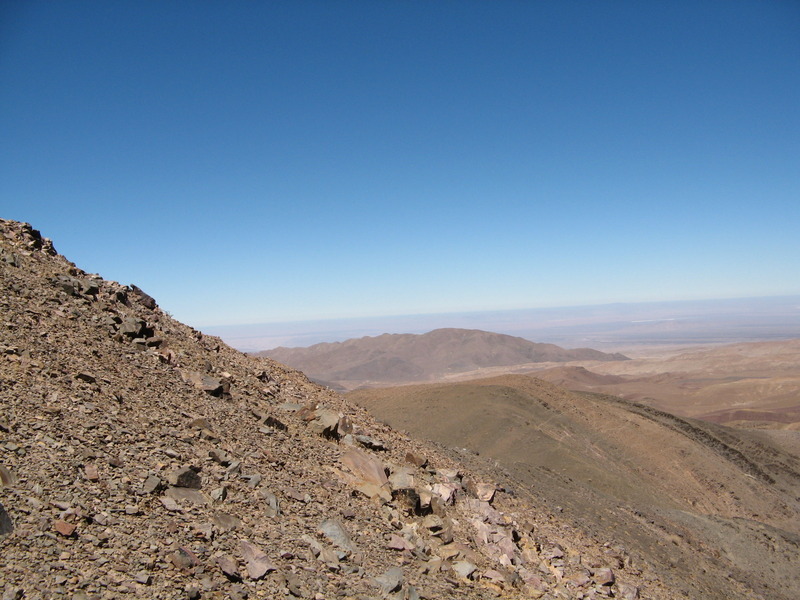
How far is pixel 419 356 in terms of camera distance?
5246 inches

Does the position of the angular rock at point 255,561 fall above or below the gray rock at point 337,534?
Result: above

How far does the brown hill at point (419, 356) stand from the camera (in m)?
118

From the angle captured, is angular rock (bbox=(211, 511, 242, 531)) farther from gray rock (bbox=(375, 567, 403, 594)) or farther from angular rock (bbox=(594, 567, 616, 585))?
angular rock (bbox=(594, 567, 616, 585))

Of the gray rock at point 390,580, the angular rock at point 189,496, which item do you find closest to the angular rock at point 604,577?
the gray rock at point 390,580

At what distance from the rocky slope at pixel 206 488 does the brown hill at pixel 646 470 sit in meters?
3.16

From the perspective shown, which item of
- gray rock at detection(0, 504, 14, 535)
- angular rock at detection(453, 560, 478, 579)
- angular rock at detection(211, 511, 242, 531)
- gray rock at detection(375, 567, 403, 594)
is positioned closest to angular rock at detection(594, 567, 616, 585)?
angular rock at detection(453, 560, 478, 579)

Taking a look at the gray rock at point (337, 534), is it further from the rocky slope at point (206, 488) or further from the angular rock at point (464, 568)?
the angular rock at point (464, 568)

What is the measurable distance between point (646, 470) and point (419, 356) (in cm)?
10970

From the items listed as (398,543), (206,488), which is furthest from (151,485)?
(398,543)

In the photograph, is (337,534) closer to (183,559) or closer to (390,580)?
(390,580)

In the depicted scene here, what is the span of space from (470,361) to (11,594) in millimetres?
125681

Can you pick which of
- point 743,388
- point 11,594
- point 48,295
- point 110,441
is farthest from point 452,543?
point 743,388

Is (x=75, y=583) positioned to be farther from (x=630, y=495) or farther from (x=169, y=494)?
(x=630, y=495)

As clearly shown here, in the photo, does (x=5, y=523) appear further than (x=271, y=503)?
No
